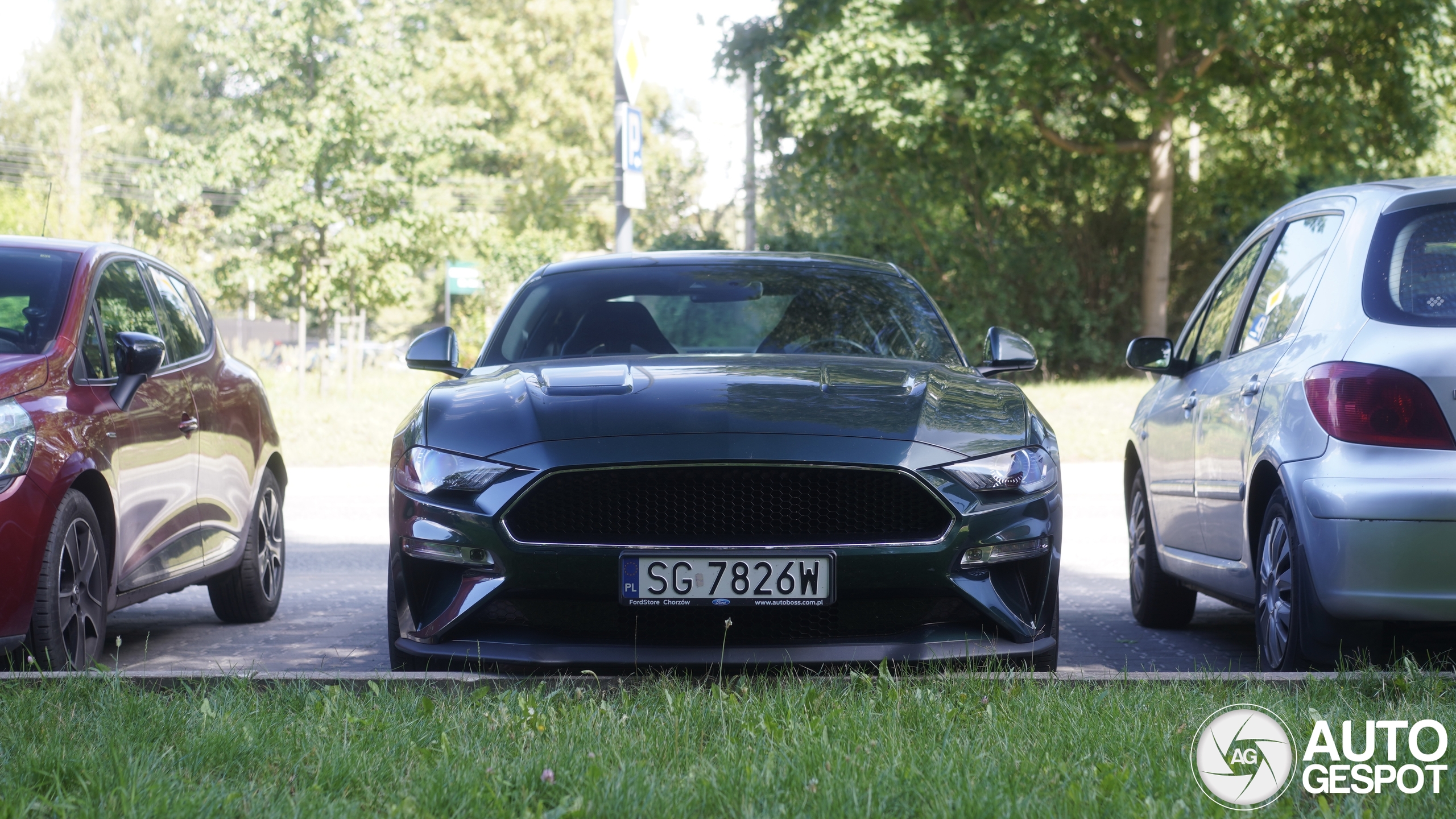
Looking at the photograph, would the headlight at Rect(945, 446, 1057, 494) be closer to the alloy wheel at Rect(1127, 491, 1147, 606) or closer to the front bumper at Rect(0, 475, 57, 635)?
the alloy wheel at Rect(1127, 491, 1147, 606)

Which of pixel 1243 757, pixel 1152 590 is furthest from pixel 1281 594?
pixel 1152 590

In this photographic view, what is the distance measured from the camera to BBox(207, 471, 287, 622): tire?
6.73 meters

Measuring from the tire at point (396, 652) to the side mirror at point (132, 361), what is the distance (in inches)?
68.3

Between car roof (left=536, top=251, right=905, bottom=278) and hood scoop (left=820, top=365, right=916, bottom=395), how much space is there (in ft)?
4.07

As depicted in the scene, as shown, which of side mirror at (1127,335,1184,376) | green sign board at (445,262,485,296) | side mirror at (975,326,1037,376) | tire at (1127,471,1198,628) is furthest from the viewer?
green sign board at (445,262,485,296)

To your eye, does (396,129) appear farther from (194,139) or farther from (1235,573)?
(1235,573)

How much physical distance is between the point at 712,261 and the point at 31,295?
8.51 ft

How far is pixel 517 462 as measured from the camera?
13.2 ft

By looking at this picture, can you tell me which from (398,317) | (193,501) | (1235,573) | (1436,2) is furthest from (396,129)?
(398,317)

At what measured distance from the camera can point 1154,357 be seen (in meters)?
6.23

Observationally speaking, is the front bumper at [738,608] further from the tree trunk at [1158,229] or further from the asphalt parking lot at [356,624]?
the tree trunk at [1158,229]

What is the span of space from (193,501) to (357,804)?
139 inches

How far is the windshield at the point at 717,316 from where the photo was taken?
217 inches

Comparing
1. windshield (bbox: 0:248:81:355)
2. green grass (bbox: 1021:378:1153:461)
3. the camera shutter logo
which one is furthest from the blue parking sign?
the camera shutter logo
